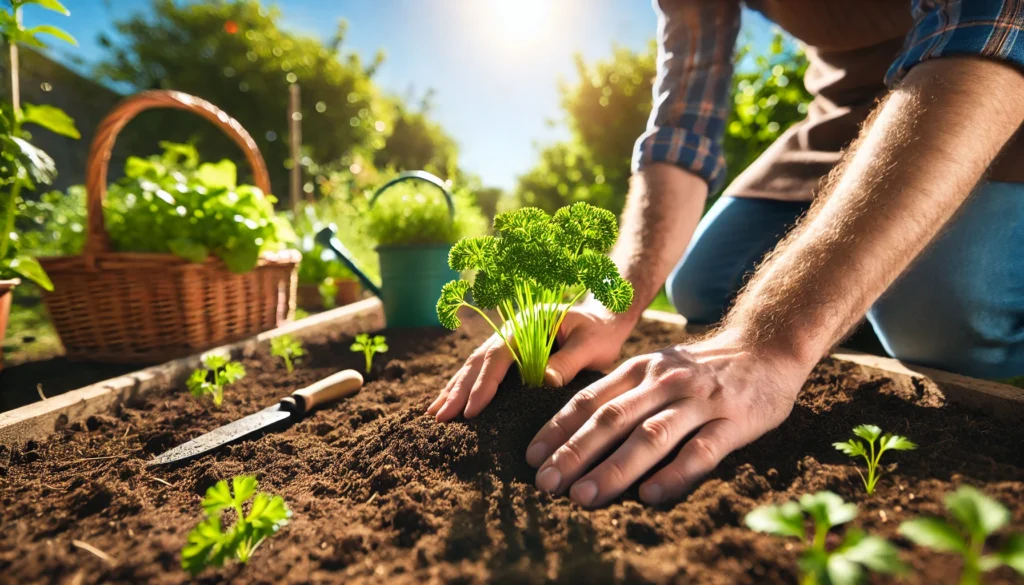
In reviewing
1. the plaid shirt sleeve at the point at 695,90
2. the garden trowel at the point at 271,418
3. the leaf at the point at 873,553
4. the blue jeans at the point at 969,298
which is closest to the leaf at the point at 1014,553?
the leaf at the point at 873,553

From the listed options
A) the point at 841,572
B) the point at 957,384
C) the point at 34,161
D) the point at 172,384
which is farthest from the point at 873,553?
the point at 34,161

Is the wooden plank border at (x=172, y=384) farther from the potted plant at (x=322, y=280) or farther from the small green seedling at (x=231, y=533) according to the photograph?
the potted plant at (x=322, y=280)

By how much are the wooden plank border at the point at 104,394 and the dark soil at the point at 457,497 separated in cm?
7

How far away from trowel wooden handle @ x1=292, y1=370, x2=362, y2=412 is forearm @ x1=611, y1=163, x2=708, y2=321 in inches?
38.9

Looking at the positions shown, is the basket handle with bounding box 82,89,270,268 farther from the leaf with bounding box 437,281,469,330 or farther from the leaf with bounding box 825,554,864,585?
the leaf with bounding box 825,554,864,585

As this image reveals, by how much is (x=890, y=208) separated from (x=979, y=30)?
1.64 ft

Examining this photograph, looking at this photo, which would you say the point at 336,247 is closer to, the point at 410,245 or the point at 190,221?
the point at 410,245

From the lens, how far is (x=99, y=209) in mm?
2434

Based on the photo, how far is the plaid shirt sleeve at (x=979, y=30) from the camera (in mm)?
1345

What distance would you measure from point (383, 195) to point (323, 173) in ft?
48.3

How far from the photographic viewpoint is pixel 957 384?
1.64 metres

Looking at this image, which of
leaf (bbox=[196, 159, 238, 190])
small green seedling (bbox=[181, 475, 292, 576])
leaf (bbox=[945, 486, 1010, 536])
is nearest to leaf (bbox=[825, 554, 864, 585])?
leaf (bbox=[945, 486, 1010, 536])

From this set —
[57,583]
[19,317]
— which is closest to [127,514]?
[57,583]

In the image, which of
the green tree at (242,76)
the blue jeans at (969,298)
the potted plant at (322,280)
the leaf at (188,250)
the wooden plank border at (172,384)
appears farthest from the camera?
the green tree at (242,76)
